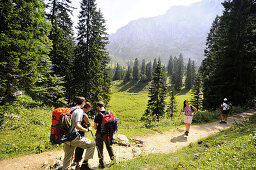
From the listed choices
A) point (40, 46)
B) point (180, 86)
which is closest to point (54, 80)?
point (40, 46)


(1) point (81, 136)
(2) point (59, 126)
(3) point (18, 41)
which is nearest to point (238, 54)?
(1) point (81, 136)

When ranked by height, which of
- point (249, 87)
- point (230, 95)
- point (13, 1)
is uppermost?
point (13, 1)

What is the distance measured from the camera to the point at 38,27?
9219 millimetres

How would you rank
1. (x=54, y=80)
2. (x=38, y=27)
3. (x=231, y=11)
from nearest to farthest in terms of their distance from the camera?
(x=38, y=27)
(x=54, y=80)
(x=231, y=11)

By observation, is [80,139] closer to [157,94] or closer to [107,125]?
[107,125]

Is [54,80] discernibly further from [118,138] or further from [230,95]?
[230,95]

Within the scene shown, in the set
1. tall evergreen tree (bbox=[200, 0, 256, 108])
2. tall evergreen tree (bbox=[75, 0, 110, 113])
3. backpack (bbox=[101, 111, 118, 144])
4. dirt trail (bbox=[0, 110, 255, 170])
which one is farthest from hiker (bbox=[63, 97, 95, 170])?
tall evergreen tree (bbox=[200, 0, 256, 108])

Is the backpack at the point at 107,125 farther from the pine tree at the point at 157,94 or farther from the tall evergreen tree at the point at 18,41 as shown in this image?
the pine tree at the point at 157,94

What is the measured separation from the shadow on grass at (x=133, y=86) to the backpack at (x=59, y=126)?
89269mm

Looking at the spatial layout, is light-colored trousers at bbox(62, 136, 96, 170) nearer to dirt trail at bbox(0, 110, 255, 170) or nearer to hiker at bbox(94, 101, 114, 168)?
hiker at bbox(94, 101, 114, 168)

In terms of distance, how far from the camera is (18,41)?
7.64 meters

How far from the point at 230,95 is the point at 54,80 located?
24871 millimetres

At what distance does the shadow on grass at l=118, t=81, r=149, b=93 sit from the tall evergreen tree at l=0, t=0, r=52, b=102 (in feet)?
281

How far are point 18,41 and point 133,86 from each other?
9532cm
